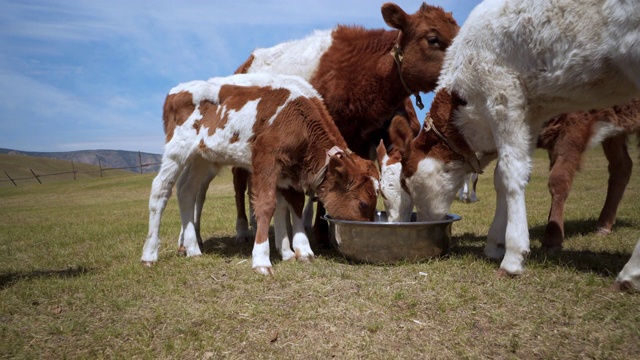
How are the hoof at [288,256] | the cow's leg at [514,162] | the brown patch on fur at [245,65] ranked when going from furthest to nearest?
the brown patch on fur at [245,65] < the hoof at [288,256] < the cow's leg at [514,162]

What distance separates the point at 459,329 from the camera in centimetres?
310

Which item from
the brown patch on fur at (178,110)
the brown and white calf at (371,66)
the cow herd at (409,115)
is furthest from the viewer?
the brown patch on fur at (178,110)

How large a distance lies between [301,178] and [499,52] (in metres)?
2.54

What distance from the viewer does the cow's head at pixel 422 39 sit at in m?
5.62

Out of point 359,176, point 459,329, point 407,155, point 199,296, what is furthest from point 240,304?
point 407,155

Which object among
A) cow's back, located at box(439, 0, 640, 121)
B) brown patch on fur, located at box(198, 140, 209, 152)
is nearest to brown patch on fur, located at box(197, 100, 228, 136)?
brown patch on fur, located at box(198, 140, 209, 152)

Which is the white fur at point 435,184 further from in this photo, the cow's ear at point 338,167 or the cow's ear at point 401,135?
the cow's ear at point 338,167

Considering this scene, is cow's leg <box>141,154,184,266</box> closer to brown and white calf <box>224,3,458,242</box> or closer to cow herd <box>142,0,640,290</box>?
cow herd <box>142,0,640,290</box>

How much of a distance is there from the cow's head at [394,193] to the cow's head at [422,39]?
3.50ft

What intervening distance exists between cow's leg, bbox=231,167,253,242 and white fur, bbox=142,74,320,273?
114 cm

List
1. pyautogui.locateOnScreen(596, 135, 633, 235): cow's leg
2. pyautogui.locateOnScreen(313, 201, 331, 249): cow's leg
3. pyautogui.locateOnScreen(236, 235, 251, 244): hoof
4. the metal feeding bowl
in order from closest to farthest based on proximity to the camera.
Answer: the metal feeding bowl < pyautogui.locateOnScreen(313, 201, 331, 249): cow's leg < pyautogui.locateOnScreen(596, 135, 633, 235): cow's leg < pyautogui.locateOnScreen(236, 235, 251, 244): hoof

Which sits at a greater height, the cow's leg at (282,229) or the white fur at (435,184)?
the white fur at (435,184)

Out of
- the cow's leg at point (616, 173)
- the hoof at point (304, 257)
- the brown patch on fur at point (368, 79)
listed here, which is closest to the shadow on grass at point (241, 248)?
the hoof at point (304, 257)

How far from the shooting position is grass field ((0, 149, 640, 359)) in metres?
2.94
